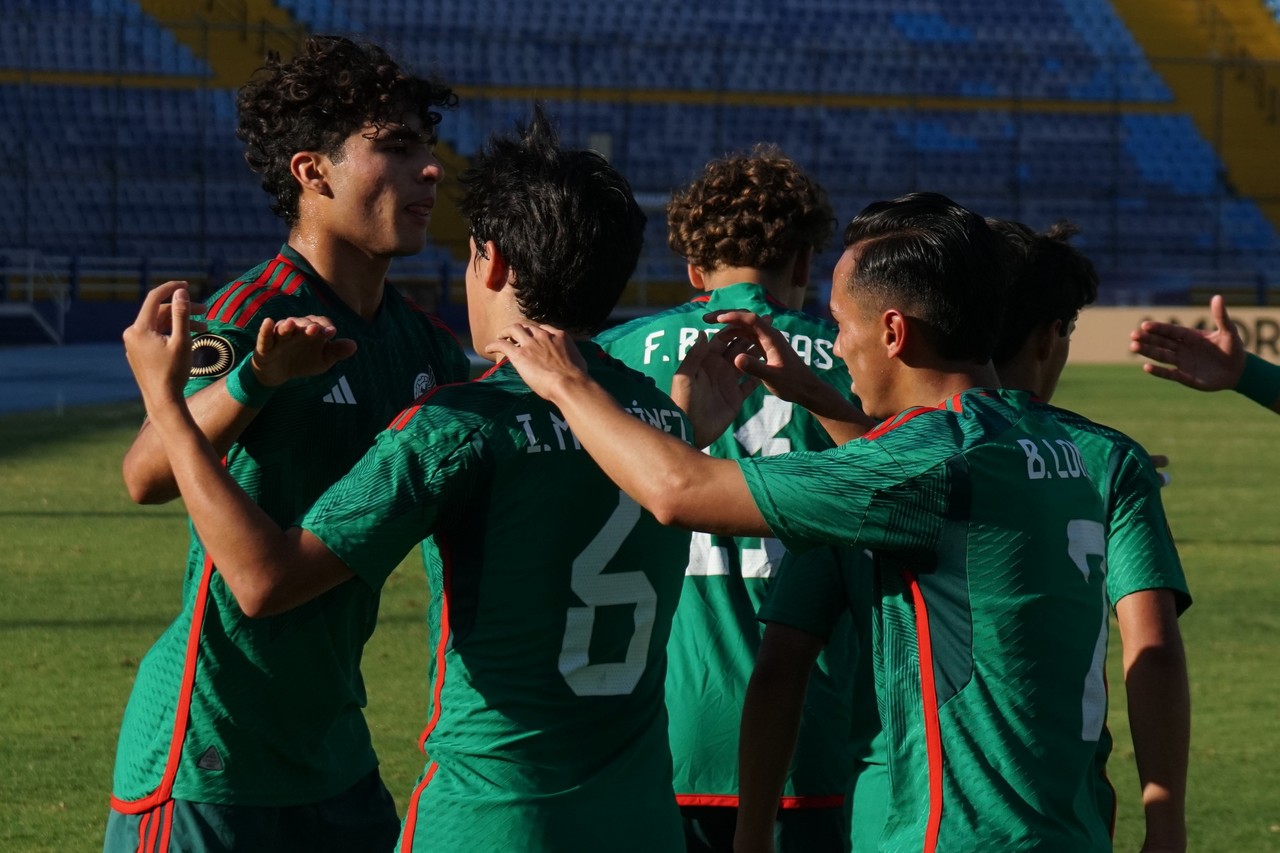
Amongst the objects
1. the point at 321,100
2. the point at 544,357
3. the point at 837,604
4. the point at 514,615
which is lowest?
the point at 837,604

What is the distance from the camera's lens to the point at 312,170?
2.95 metres

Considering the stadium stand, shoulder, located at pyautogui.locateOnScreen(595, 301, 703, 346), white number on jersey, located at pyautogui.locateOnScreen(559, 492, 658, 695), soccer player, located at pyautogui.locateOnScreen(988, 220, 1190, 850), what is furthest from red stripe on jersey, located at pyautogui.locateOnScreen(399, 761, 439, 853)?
the stadium stand

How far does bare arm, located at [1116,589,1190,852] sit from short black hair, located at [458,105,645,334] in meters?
0.89

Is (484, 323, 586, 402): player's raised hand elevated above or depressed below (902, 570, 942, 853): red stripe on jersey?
above

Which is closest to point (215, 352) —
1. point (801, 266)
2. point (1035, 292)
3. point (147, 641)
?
point (1035, 292)

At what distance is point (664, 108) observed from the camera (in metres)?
34.8

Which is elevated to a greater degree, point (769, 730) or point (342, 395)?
point (342, 395)

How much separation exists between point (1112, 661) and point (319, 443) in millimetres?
5664

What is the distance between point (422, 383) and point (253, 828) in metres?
0.84

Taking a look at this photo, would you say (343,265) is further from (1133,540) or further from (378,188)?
(1133,540)

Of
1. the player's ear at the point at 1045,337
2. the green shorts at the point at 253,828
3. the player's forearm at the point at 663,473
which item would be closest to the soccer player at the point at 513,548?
the player's forearm at the point at 663,473

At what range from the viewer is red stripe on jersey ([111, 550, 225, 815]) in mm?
2637

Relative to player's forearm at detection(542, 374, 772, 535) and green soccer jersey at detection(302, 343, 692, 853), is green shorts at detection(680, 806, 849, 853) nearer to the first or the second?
green soccer jersey at detection(302, 343, 692, 853)

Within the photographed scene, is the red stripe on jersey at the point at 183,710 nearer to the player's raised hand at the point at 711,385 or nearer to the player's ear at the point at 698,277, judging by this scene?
the player's raised hand at the point at 711,385
